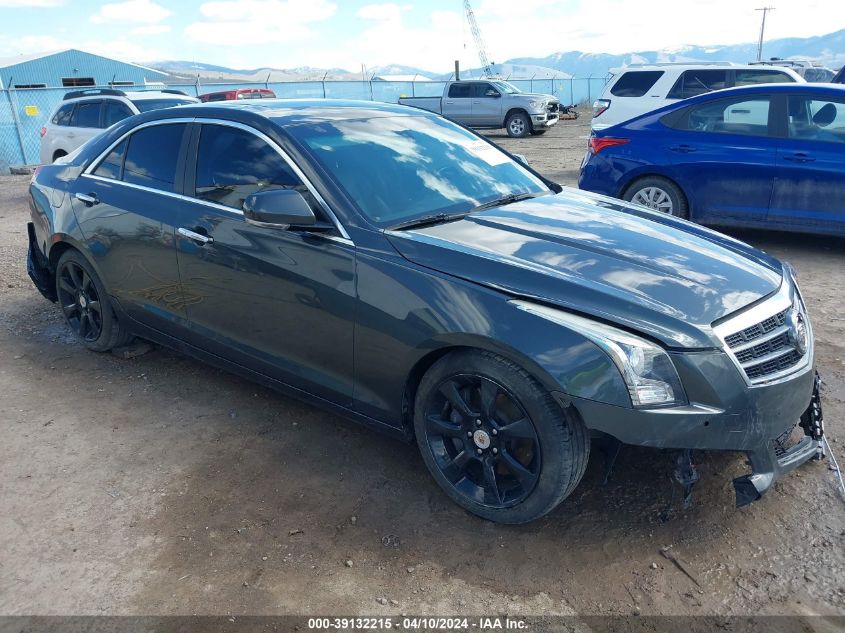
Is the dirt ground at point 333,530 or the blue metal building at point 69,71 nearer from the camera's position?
the dirt ground at point 333,530

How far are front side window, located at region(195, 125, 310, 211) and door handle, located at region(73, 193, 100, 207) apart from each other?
1044 mm

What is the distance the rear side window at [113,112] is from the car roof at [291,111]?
8.27 m

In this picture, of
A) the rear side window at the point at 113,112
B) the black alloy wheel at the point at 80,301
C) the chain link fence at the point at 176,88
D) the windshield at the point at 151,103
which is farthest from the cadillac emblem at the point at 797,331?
the chain link fence at the point at 176,88

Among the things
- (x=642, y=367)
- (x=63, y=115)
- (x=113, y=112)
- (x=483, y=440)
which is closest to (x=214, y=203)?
(x=483, y=440)

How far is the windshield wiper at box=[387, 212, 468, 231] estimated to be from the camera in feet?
10.6

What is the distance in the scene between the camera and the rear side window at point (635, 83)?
13141 millimetres

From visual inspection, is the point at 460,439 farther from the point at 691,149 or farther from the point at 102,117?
the point at 102,117

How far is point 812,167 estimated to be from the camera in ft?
21.5

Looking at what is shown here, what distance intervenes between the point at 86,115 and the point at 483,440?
464 inches

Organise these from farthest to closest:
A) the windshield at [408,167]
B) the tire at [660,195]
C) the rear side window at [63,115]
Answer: the rear side window at [63,115] → the tire at [660,195] → the windshield at [408,167]

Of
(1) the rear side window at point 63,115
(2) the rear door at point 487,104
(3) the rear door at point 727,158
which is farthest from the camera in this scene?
(2) the rear door at point 487,104

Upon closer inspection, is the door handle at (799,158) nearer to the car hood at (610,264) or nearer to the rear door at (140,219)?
the car hood at (610,264)

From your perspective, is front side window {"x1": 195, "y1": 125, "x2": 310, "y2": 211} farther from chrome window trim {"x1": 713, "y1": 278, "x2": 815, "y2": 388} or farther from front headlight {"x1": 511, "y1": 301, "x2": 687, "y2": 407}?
chrome window trim {"x1": 713, "y1": 278, "x2": 815, "y2": 388}

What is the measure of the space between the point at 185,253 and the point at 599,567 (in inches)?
106
